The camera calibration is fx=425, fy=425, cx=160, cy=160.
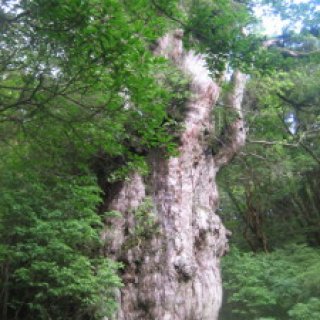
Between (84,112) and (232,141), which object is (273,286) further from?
(84,112)

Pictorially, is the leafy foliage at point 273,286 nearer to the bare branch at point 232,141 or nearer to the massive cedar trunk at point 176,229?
the massive cedar trunk at point 176,229

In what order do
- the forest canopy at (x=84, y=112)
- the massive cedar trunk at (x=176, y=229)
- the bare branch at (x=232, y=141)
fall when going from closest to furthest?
the forest canopy at (x=84, y=112) < the massive cedar trunk at (x=176, y=229) < the bare branch at (x=232, y=141)

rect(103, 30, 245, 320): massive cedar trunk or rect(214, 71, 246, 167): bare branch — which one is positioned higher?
rect(214, 71, 246, 167): bare branch

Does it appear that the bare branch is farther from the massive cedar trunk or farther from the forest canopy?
the massive cedar trunk

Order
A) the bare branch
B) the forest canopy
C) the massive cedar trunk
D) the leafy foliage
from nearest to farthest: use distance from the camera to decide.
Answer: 1. the forest canopy
2. the massive cedar trunk
3. the bare branch
4. the leafy foliage

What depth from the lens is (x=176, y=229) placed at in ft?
19.9

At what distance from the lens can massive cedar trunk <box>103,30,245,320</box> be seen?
18.2 feet

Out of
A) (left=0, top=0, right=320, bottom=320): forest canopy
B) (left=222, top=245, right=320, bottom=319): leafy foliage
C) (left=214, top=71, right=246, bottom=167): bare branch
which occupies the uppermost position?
(left=214, top=71, right=246, bottom=167): bare branch

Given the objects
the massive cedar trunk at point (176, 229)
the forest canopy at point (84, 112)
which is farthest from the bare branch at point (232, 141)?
the massive cedar trunk at point (176, 229)

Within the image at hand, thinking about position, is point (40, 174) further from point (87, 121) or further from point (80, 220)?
point (87, 121)

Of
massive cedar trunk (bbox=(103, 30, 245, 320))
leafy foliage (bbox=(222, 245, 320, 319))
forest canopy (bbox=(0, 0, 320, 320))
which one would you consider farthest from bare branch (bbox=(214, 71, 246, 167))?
leafy foliage (bbox=(222, 245, 320, 319))

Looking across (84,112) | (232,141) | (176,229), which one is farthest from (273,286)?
(84,112)

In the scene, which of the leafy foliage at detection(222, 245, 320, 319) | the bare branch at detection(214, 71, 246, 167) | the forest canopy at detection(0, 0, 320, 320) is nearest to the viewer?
the forest canopy at detection(0, 0, 320, 320)

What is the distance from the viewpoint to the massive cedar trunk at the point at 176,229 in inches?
219
